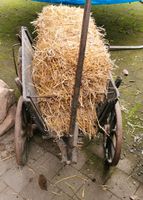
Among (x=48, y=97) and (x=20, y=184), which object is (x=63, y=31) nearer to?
(x=48, y=97)

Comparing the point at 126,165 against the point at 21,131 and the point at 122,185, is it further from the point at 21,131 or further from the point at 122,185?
the point at 21,131

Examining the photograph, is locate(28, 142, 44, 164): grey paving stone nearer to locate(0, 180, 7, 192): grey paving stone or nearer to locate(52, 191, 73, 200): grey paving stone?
locate(0, 180, 7, 192): grey paving stone

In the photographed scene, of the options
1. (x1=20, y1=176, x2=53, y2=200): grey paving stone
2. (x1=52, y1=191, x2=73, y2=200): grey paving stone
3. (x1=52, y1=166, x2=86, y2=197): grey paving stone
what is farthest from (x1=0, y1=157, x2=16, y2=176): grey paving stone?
(x1=52, y1=191, x2=73, y2=200): grey paving stone

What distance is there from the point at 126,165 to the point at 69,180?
2.43 feet

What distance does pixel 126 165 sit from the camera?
11.9 ft

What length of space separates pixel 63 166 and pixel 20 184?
549 millimetres

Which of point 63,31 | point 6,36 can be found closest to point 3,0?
point 6,36

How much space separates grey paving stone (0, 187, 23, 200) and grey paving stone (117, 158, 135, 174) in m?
1.23

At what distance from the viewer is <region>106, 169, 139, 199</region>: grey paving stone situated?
3281 millimetres

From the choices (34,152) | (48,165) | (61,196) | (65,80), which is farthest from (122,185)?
(65,80)

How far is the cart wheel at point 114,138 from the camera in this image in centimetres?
321

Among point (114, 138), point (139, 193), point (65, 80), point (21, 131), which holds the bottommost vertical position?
point (139, 193)

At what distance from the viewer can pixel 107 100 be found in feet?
10.3

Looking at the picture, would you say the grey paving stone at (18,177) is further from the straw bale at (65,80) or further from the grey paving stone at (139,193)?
the grey paving stone at (139,193)
